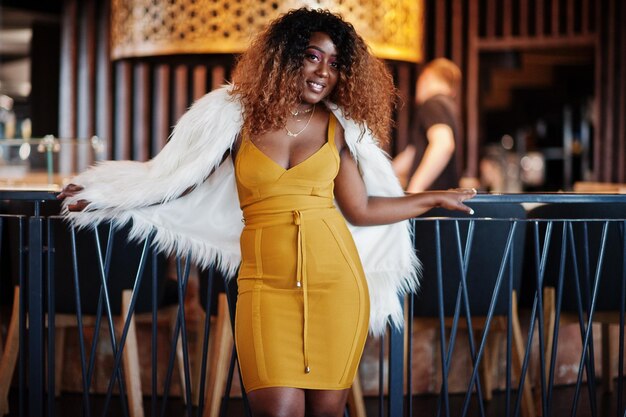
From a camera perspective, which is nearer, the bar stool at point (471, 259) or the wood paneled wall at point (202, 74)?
the bar stool at point (471, 259)

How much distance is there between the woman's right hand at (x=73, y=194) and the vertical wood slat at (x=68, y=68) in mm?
4794

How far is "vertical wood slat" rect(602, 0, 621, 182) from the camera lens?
734 cm

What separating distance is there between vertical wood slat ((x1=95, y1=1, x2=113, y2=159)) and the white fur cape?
4653 millimetres

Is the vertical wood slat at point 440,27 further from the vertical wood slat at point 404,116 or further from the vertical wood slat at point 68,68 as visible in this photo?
the vertical wood slat at point 68,68

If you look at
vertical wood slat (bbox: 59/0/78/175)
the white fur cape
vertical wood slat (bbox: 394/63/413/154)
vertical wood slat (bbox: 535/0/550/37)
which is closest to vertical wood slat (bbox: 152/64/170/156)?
vertical wood slat (bbox: 59/0/78/175)

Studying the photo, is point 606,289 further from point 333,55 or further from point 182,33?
point 182,33

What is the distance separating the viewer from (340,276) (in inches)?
101

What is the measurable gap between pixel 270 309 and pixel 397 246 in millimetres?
624

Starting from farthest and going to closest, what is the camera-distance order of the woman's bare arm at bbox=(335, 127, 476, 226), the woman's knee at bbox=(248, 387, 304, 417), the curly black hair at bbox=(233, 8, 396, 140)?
the woman's bare arm at bbox=(335, 127, 476, 226)
the curly black hair at bbox=(233, 8, 396, 140)
the woman's knee at bbox=(248, 387, 304, 417)

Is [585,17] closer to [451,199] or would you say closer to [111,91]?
[111,91]

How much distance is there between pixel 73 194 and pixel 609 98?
547cm

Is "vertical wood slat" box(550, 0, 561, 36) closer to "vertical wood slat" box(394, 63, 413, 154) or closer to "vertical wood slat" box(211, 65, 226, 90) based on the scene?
"vertical wood slat" box(394, 63, 413, 154)

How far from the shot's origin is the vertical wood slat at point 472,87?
7684 millimetres

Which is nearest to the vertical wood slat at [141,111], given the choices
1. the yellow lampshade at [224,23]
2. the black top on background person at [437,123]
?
the black top on background person at [437,123]
